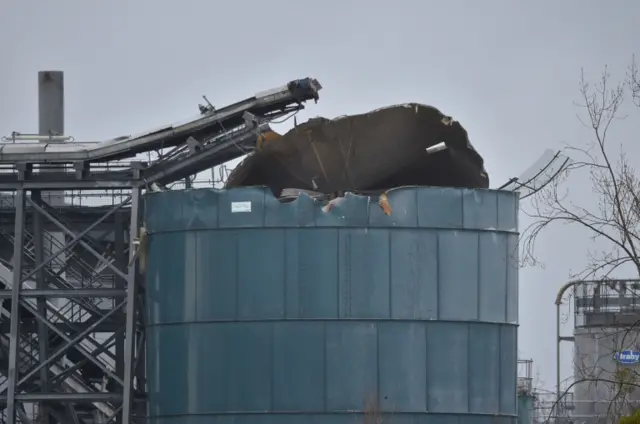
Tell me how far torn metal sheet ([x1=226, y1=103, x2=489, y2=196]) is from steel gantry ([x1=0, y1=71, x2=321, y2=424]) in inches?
34.6

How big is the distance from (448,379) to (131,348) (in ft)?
30.3

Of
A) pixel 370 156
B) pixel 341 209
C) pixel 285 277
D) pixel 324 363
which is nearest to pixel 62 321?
pixel 285 277

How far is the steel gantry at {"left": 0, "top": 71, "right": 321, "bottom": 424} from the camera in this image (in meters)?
45.8

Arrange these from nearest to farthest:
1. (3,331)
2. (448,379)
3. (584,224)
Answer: (584,224)
(448,379)
(3,331)

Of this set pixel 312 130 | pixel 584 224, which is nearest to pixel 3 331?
pixel 312 130

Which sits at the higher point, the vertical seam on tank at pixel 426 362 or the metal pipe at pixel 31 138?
the metal pipe at pixel 31 138

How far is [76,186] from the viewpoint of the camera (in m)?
46.6

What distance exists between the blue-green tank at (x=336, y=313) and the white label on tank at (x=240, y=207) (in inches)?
1.5

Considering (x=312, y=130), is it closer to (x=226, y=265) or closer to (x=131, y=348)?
(x=226, y=265)

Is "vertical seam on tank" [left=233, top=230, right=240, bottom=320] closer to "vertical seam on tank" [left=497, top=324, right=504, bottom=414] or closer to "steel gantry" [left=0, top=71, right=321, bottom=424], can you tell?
"steel gantry" [left=0, top=71, right=321, bottom=424]

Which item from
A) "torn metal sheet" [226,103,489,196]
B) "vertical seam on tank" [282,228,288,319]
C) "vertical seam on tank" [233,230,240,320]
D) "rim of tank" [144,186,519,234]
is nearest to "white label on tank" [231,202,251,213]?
"rim of tank" [144,186,519,234]

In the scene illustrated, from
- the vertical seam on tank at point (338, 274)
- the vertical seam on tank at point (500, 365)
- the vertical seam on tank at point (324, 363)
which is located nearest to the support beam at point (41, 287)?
the vertical seam on tank at point (324, 363)

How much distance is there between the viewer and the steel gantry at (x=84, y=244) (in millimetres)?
45844

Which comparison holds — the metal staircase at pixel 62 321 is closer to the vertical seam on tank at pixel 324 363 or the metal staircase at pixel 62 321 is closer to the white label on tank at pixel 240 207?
the white label on tank at pixel 240 207
